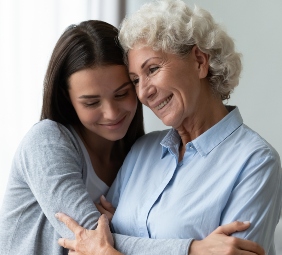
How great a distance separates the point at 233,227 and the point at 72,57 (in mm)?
781

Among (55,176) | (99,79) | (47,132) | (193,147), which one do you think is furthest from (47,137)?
(193,147)

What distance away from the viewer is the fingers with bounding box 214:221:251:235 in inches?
67.6

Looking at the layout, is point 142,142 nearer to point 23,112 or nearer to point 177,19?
point 177,19

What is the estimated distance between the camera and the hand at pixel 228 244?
67.2 inches

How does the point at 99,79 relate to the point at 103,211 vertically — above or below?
above

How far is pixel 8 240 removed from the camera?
6.81 ft

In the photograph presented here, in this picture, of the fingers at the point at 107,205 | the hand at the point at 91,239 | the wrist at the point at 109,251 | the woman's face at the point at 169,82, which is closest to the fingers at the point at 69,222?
the hand at the point at 91,239

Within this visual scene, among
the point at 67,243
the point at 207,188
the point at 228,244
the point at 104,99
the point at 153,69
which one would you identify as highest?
the point at 153,69

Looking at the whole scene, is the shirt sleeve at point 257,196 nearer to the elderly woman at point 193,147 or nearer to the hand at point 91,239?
the elderly woman at point 193,147

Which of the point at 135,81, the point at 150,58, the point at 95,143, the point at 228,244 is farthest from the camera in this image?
the point at 95,143

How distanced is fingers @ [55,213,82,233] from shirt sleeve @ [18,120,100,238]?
2cm

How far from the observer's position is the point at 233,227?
172cm

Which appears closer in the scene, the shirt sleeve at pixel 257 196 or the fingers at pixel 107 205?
the shirt sleeve at pixel 257 196

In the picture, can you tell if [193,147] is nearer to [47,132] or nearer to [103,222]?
[103,222]
